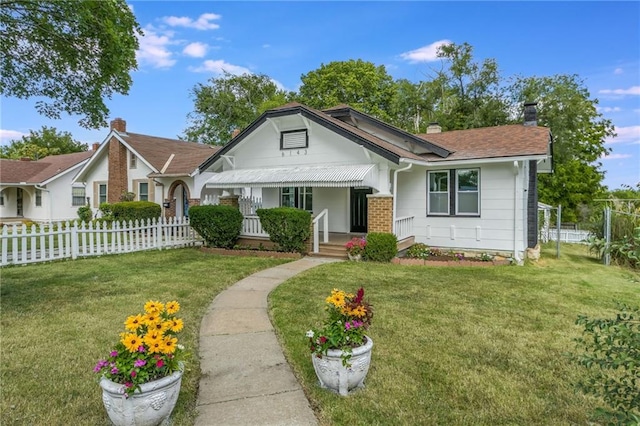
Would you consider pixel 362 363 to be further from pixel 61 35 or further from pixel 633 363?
pixel 61 35

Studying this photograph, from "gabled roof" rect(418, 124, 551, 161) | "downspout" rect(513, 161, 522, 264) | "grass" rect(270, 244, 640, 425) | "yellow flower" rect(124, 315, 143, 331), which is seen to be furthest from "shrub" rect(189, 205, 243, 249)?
"yellow flower" rect(124, 315, 143, 331)

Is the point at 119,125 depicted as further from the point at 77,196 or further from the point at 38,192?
the point at 38,192

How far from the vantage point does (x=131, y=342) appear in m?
2.76

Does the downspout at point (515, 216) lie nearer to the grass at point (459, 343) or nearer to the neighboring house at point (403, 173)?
Result: the neighboring house at point (403, 173)

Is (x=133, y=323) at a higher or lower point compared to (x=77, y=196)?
lower

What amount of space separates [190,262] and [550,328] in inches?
361

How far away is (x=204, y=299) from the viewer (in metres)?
6.88

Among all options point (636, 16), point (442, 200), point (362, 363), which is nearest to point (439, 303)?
point (362, 363)

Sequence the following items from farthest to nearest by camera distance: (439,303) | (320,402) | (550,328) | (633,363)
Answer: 1. (439,303)
2. (550,328)
3. (320,402)
4. (633,363)

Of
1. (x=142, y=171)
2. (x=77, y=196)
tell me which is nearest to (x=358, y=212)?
(x=142, y=171)

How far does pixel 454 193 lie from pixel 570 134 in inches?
867

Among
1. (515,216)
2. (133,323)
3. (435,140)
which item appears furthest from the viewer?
(435,140)

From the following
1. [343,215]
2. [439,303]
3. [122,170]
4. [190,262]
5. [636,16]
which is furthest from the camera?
[122,170]

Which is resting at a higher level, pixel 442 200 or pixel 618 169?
pixel 618 169
